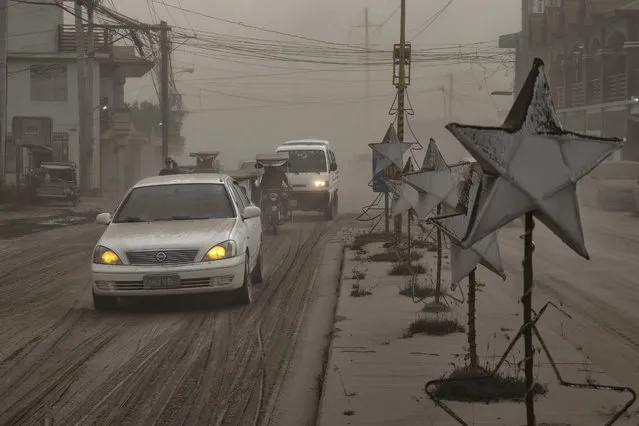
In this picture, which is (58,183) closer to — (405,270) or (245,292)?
(405,270)

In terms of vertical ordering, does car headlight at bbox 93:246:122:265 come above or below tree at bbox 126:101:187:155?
below

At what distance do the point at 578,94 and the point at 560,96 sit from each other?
130 inches

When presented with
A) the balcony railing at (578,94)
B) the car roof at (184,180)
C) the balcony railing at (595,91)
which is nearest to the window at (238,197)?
the car roof at (184,180)

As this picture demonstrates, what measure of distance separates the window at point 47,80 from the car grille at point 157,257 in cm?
4210

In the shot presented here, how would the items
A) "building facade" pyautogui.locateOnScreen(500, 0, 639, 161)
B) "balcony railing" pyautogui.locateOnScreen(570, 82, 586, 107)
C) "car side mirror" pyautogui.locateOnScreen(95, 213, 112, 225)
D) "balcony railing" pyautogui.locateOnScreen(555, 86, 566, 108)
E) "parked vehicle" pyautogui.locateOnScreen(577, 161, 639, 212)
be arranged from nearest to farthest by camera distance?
"car side mirror" pyautogui.locateOnScreen(95, 213, 112, 225) → "parked vehicle" pyautogui.locateOnScreen(577, 161, 639, 212) → "building facade" pyautogui.locateOnScreen(500, 0, 639, 161) → "balcony railing" pyautogui.locateOnScreen(570, 82, 586, 107) → "balcony railing" pyautogui.locateOnScreen(555, 86, 566, 108)

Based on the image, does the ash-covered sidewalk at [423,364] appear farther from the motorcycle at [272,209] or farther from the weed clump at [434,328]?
the motorcycle at [272,209]

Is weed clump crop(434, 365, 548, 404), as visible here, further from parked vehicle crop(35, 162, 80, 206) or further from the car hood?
parked vehicle crop(35, 162, 80, 206)

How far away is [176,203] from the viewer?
1245 centimetres

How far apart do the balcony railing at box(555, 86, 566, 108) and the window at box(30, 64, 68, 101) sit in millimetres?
25869

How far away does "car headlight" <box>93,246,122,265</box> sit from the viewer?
36.1 ft

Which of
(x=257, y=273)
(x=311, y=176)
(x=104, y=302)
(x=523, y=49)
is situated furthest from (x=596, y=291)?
(x=523, y=49)

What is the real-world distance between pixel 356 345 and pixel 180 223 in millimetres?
3944

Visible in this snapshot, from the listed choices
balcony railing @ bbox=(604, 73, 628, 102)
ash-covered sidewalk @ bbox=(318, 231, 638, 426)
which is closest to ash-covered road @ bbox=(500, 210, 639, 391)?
ash-covered sidewalk @ bbox=(318, 231, 638, 426)

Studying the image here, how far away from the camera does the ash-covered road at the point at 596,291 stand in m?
8.91
